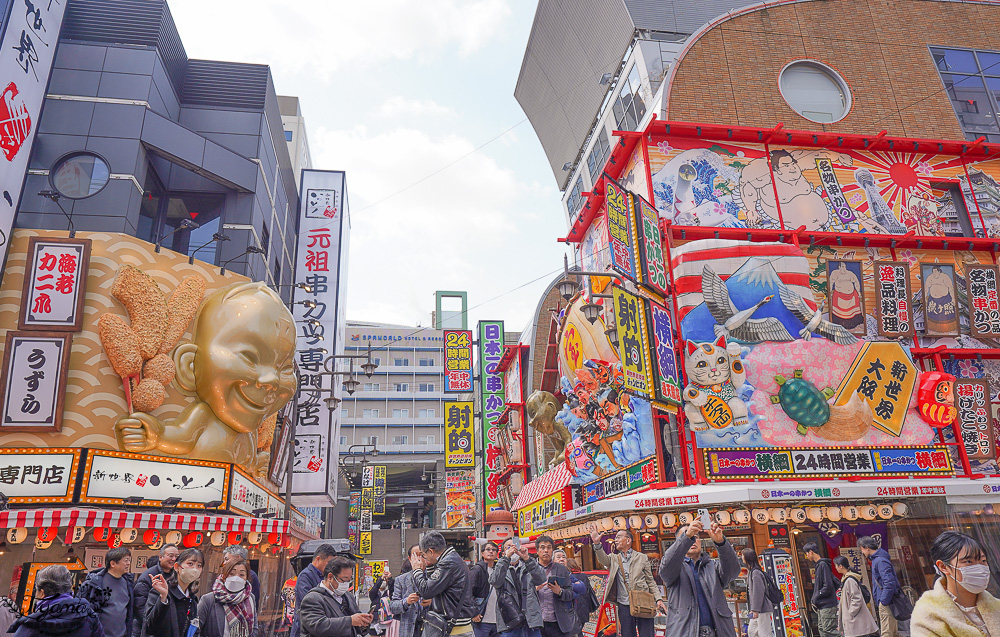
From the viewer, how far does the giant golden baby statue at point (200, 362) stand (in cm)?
1531

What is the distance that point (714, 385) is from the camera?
48.3 feet

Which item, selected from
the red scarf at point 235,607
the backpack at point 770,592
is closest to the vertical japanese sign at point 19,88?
the red scarf at point 235,607

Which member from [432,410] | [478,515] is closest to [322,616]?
[478,515]

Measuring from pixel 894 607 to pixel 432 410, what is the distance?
67.0 metres

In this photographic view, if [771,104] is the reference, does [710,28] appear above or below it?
above

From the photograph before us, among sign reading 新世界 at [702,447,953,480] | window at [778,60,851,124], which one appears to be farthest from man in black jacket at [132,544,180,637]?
window at [778,60,851,124]

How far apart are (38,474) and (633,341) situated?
12.2 metres

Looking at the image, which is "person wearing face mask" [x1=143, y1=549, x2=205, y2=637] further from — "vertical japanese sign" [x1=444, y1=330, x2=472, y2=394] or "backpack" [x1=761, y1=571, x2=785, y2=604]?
"vertical japanese sign" [x1=444, y1=330, x2=472, y2=394]

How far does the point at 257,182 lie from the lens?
21.7 m

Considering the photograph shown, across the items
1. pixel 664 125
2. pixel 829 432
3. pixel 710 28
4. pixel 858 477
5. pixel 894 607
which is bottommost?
pixel 894 607

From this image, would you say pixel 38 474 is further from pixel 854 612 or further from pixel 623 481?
pixel 854 612

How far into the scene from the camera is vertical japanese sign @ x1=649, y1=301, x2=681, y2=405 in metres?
14.1

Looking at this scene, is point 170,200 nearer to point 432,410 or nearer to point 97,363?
point 97,363

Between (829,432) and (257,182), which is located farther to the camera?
(257,182)
